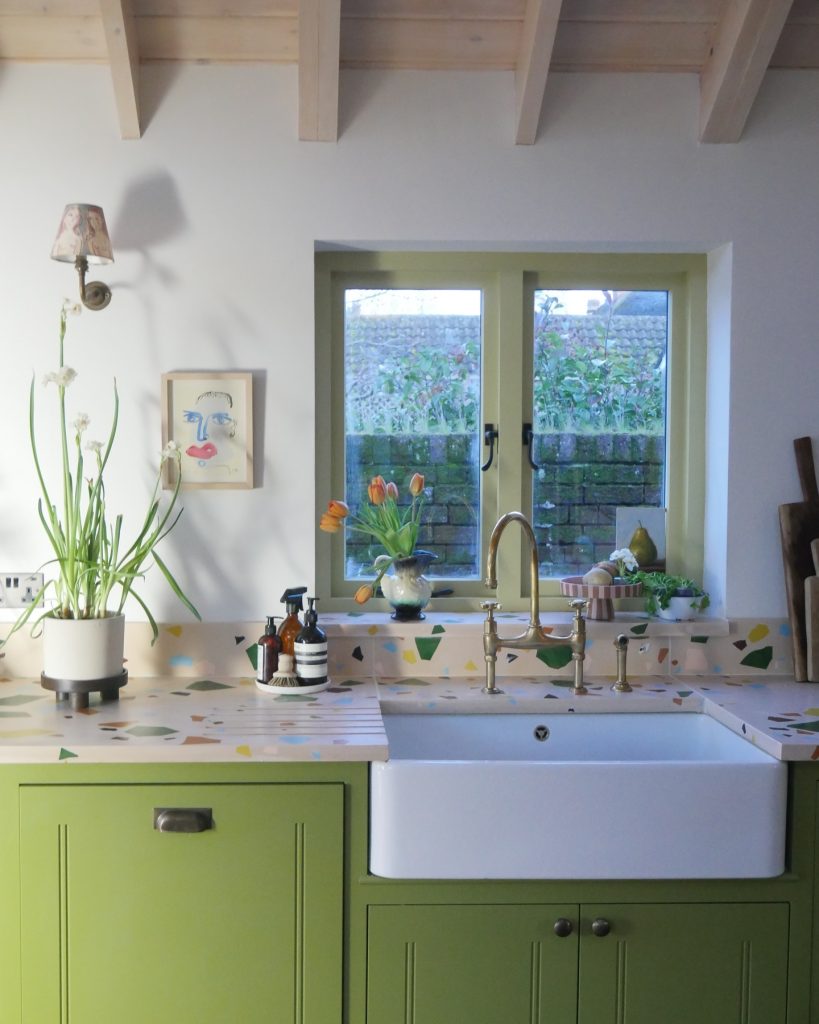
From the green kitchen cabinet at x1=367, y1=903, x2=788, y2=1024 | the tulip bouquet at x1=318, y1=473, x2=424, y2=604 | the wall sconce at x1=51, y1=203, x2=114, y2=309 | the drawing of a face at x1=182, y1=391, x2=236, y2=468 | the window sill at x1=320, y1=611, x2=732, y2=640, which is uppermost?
the wall sconce at x1=51, y1=203, x2=114, y2=309

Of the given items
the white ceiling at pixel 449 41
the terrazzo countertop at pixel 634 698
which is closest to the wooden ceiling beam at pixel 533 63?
the white ceiling at pixel 449 41

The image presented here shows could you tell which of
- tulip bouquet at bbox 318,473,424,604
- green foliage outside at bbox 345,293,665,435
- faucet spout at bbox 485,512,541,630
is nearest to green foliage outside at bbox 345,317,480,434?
green foliage outside at bbox 345,293,665,435

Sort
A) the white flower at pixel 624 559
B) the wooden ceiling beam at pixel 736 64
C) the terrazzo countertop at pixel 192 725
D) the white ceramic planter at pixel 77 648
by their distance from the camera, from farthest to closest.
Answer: the white flower at pixel 624 559, the wooden ceiling beam at pixel 736 64, the white ceramic planter at pixel 77 648, the terrazzo countertop at pixel 192 725

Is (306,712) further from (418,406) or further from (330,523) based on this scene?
(418,406)

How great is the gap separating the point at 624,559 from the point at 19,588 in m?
1.53

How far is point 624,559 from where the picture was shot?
267 centimetres

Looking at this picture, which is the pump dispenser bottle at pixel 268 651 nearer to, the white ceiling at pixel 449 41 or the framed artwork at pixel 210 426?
the framed artwork at pixel 210 426

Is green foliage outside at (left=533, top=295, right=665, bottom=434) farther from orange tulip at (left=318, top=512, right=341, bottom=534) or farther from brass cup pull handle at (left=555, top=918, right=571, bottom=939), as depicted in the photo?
brass cup pull handle at (left=555, top=918, right=571, bottom=939)

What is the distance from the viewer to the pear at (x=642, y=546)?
2725 mm

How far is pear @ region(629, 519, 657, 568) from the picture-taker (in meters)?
2.72

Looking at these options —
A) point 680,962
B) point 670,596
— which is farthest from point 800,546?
point 680,962

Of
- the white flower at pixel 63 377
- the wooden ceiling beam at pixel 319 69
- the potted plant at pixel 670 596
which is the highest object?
the wooden ceiling beam at pixel 319 69

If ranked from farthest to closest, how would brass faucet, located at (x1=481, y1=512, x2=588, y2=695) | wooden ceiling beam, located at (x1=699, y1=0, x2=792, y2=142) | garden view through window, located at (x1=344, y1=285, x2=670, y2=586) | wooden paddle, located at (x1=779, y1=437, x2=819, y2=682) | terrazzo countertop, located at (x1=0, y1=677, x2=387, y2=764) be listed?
garden view through window, located at (x1=344, y1=285, x2=670, y2=586) < wooden paddle, located at (x1=779, y1=437, x2=819, y2=682) < brass faucet, located at (x1=481, y1=512, x2=588, y2=695) < wooden ceiling beam, located at (x1=699, y1=0, x2=792, y2=142) < terrazzo countertop, located at (x1=0, y1=677, x2=387, y2=764)

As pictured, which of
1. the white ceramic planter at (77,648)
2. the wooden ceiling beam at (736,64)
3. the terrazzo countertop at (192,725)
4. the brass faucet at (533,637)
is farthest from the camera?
the brass faucet at (533,637)
